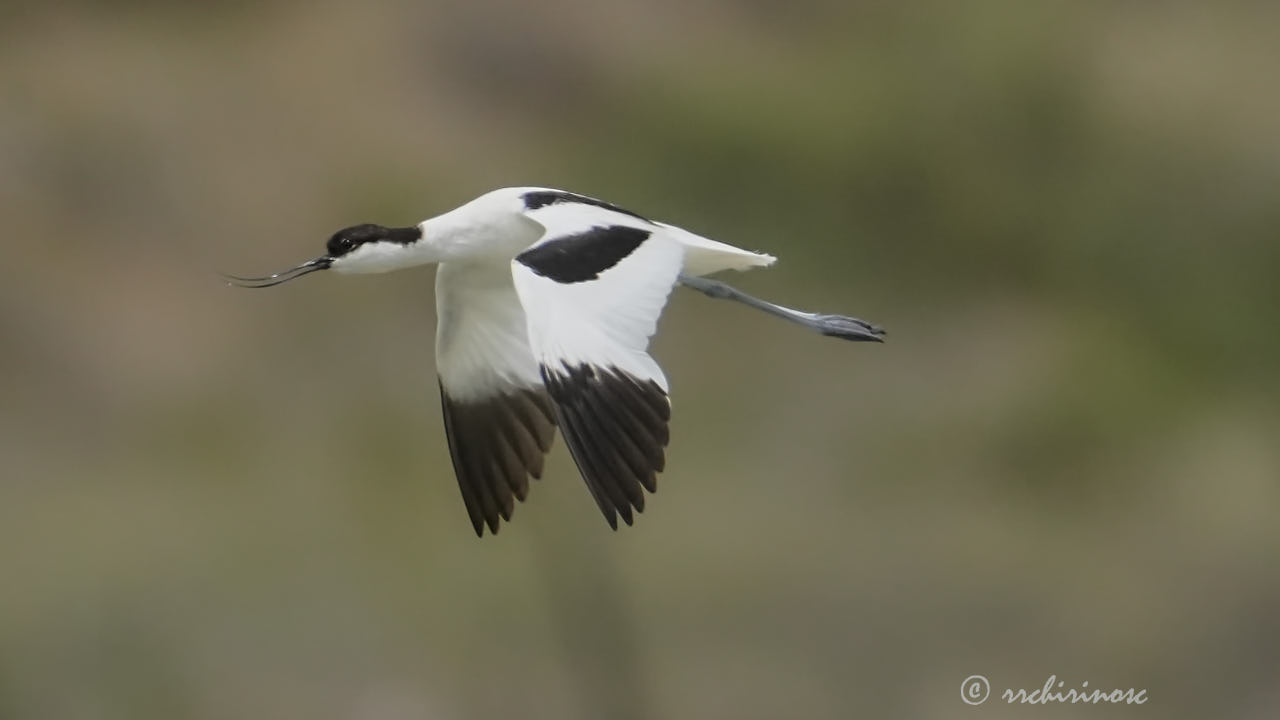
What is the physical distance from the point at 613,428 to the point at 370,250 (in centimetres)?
99

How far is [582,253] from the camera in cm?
399

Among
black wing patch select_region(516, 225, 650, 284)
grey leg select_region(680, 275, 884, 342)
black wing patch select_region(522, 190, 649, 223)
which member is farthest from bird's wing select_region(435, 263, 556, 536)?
black wing patch select_region(516, 225, 650, 284)

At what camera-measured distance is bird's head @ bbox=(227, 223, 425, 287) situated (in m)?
4.36

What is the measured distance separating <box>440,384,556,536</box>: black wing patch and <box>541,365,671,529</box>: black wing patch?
98 cm

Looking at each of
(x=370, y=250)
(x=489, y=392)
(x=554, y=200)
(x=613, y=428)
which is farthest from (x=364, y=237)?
(x=613, y=428)

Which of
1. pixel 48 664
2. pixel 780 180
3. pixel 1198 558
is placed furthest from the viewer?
pixel 780 180

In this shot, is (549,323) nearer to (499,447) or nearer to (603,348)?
(603,348)

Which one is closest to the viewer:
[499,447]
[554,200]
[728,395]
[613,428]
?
[613,428]

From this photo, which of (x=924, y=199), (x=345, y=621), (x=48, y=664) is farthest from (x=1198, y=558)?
(x=48, y=664)

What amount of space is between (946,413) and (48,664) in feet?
13.4

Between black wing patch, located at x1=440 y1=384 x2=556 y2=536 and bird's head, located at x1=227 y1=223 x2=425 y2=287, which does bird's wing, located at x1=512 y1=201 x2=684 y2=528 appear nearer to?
bird's head, located at x1=227 y1=223 x2=425 y2=287

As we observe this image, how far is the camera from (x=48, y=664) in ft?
24.5

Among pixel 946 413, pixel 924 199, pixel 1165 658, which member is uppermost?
pixel 924 199

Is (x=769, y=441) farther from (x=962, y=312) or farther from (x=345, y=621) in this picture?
(x=345, y=621)
